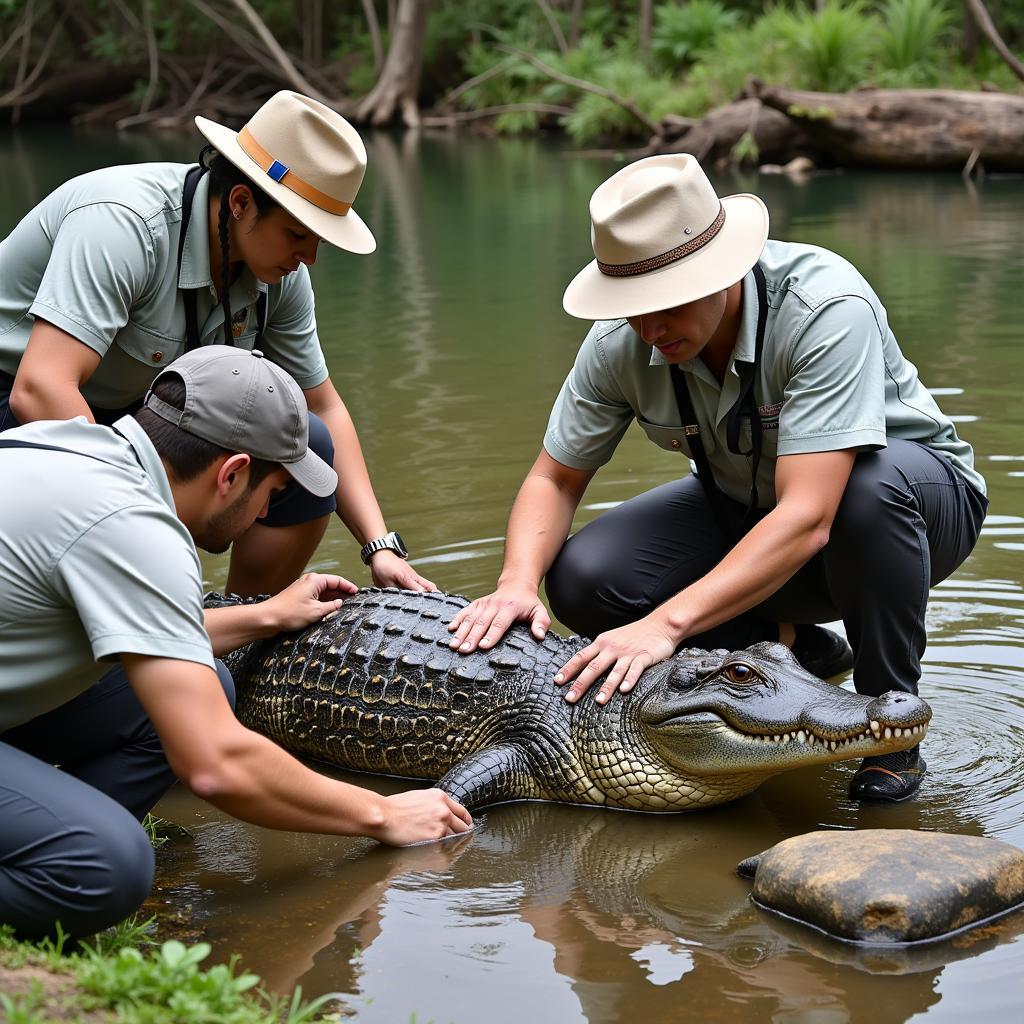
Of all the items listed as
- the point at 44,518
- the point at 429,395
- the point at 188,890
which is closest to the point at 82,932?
the point at 188,890

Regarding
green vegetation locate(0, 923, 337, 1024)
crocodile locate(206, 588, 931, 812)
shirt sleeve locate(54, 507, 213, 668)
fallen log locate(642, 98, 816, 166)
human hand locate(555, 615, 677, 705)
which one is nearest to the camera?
green vegetation locate(0, 923, 337, 1024)

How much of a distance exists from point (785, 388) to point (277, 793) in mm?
1850

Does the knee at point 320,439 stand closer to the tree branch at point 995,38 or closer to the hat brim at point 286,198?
the hat brim at point 286,198

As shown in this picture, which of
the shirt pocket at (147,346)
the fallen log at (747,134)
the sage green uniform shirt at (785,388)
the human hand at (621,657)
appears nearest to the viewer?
the sage green uniform shirt at (785,388)

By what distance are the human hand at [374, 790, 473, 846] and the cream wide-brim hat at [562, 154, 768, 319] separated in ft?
4.28

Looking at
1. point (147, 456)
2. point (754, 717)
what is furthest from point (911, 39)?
point (147, 456)

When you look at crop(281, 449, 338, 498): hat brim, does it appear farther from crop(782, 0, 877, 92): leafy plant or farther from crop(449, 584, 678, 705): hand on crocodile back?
crop(782, 0, 877, 92): leafy plant

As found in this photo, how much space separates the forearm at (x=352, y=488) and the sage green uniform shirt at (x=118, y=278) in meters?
0.47

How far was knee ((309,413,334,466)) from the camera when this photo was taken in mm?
4492

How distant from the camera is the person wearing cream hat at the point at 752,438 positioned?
3.71 m

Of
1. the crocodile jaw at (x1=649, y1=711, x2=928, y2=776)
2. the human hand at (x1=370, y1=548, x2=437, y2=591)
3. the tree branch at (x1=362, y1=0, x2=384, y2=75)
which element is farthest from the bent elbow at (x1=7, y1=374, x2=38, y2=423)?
the tree branch at (x1=362, y1=0, x2=384, y2=75)

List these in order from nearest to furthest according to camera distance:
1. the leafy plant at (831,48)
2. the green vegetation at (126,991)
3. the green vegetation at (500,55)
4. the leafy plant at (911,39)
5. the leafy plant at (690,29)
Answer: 1. the green vegetation at (126,991)
2. the leafy plant at (831,48)
3. the leafy plant at (911,39)
4. the green vegetation at (500,55)
5. the leafy plant at (690,29)

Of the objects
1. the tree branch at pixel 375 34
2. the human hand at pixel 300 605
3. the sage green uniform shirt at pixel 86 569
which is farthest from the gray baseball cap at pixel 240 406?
the tree branch at pixel 375 34

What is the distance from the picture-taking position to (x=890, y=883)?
9.87ft
